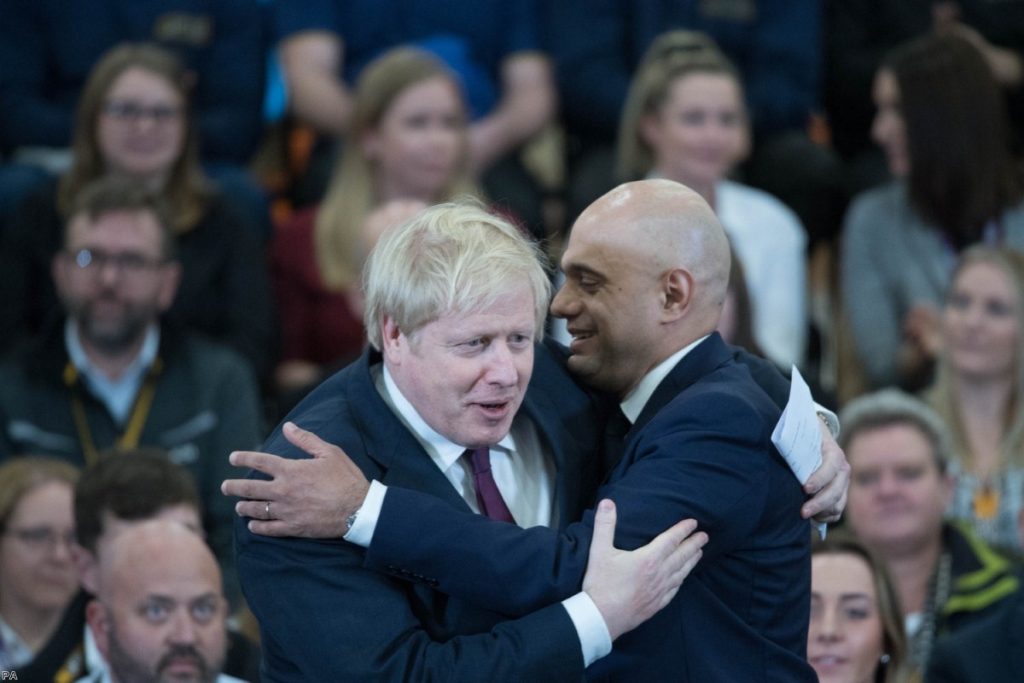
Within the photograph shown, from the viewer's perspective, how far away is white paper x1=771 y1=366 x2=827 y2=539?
3281 millimetres

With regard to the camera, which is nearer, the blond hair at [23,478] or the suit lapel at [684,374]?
the suit lapel at [684,374]

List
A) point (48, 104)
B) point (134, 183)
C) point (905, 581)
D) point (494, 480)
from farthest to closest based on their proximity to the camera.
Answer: point (48, 104) < point (134, 183) < point (905, 581) < point (494, 480)

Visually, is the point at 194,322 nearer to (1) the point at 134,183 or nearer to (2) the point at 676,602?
(1) the point at 134,183

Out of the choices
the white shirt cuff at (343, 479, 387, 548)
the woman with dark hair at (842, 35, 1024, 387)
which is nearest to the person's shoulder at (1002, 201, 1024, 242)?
the woman with dark hair at (842, 35, 1024, 387)

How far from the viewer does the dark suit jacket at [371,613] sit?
9.93ft

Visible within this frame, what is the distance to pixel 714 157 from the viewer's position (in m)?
6.27

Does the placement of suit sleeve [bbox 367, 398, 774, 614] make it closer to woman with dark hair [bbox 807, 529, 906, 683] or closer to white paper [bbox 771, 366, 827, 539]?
white paper [bbox 771, 366, 827, 539]

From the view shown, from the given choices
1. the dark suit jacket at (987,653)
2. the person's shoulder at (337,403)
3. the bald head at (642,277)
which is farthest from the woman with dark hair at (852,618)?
the person's shoulder at (337,403)

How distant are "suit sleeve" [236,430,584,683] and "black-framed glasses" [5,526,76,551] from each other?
6.61 ft

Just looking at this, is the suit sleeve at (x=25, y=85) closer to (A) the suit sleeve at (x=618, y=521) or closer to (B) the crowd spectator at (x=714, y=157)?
(B) the crowd spectator at (x=714, y=157)

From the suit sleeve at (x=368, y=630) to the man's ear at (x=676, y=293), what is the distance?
66 cm

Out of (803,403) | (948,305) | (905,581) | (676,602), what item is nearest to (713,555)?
(676,602)

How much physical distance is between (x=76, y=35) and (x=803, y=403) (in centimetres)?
416

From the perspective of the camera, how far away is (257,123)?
6848mm
